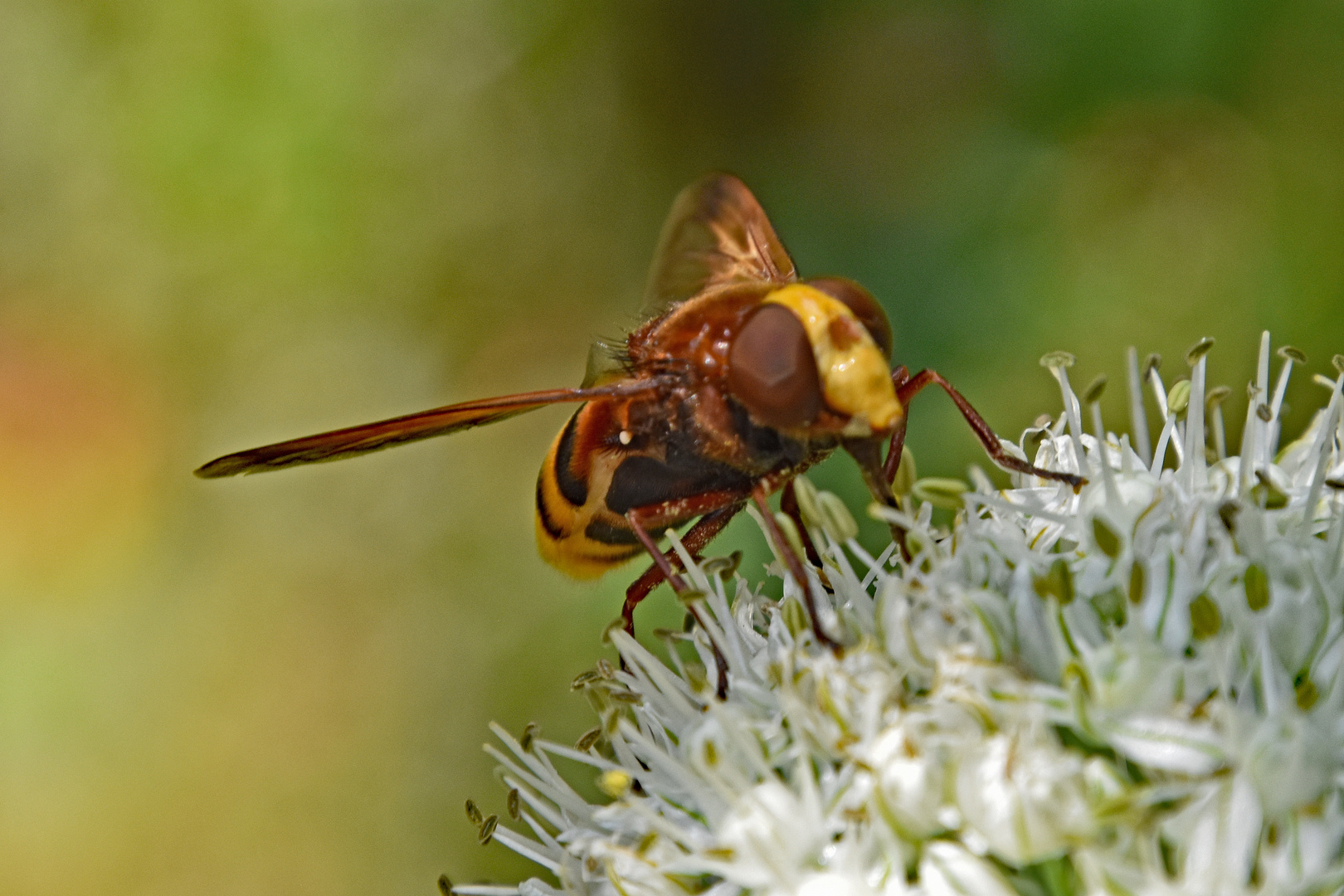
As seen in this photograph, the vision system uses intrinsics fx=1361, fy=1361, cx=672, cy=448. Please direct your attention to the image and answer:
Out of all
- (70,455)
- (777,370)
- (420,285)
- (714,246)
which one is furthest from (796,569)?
(70,455)

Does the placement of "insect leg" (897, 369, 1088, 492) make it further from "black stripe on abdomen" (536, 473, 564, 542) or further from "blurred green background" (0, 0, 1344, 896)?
"blurred green background" (0, 0, 1344, 896)

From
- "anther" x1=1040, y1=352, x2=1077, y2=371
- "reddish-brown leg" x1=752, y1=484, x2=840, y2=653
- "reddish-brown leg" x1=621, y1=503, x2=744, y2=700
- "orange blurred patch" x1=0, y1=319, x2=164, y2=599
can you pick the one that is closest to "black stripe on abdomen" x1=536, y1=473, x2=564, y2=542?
"reddish-brown leg" x1=621, y1=503, x2=744, y2=700

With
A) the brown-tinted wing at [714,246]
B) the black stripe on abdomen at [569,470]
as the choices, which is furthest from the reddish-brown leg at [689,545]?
the brown-tinted wing at [714,246]

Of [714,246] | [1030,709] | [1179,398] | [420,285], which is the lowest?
[1030,709]

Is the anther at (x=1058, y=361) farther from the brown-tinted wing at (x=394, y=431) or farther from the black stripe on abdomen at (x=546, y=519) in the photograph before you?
the black stripe on abdomen at (x=546, y=519)

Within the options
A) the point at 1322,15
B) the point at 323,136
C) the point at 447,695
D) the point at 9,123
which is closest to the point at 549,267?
the point at 323,136

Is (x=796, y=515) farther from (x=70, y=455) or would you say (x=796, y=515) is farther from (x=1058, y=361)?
(x=70, y=455)
